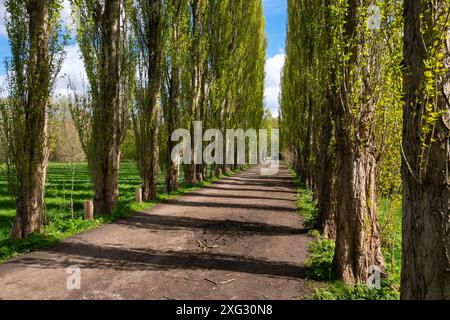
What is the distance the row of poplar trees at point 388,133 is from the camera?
10.5ft

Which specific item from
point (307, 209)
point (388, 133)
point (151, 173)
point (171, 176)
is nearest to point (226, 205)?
point (307, 209)

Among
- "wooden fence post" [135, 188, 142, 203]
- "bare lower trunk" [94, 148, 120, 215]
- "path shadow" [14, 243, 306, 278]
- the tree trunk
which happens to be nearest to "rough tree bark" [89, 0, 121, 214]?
"bare lower trunk" [94, 148, 120, 215]

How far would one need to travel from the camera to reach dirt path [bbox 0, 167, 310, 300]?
532 cm

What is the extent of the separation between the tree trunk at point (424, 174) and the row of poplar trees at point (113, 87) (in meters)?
7.27

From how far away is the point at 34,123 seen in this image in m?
7.74

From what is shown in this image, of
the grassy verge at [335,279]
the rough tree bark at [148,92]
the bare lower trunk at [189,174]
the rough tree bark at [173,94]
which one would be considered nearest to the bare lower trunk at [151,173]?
the rough tree bark at [148,92]

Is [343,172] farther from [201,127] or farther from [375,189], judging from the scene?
[201,127]

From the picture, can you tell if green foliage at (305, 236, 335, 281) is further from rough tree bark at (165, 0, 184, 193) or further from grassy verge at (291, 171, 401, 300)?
rough tree bark at (165, 0, 184, 193)

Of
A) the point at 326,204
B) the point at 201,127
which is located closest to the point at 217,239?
the point at 326,204

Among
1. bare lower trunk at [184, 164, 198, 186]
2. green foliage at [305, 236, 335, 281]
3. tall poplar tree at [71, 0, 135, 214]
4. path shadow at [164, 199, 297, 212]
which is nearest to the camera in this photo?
green foliage at [305, 236, 335, 281]

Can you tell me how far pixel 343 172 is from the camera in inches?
248

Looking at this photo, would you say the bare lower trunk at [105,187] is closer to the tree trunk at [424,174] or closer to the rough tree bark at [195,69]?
the rough tree bark at [195,69]

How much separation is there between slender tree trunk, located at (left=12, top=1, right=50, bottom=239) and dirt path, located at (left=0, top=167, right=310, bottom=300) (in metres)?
1.07
